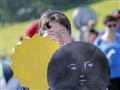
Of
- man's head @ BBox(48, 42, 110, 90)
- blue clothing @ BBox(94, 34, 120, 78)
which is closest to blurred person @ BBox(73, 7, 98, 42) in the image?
blue clothing @ BBox(94, 34, 120, 78)

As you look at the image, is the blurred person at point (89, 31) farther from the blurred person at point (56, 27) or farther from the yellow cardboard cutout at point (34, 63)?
the yellow cardboard cutout at point (34, 63)

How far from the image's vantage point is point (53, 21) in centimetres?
288

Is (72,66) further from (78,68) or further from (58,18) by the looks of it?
(58,18)

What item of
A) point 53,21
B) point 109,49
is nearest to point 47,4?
point 109,49

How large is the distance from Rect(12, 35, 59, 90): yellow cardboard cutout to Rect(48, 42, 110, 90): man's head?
374mm

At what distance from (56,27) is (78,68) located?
0.60 metres

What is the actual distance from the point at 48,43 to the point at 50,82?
16.0 inches

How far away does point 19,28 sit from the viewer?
9305mm

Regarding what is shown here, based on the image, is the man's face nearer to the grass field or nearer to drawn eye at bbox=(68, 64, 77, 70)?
drawn eye at bbox=(68, 64, 77, 70)

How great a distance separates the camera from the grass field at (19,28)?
895 centimetres

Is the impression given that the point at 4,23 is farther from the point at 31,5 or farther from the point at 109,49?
the point at 109,49

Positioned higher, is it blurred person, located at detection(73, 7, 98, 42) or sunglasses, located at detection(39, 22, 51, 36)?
sunglasses, located at detection(39, 22, 51, 36)

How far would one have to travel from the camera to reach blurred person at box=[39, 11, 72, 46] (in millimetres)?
2777

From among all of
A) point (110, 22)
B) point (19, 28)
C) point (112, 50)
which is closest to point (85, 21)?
point (19, 28)
